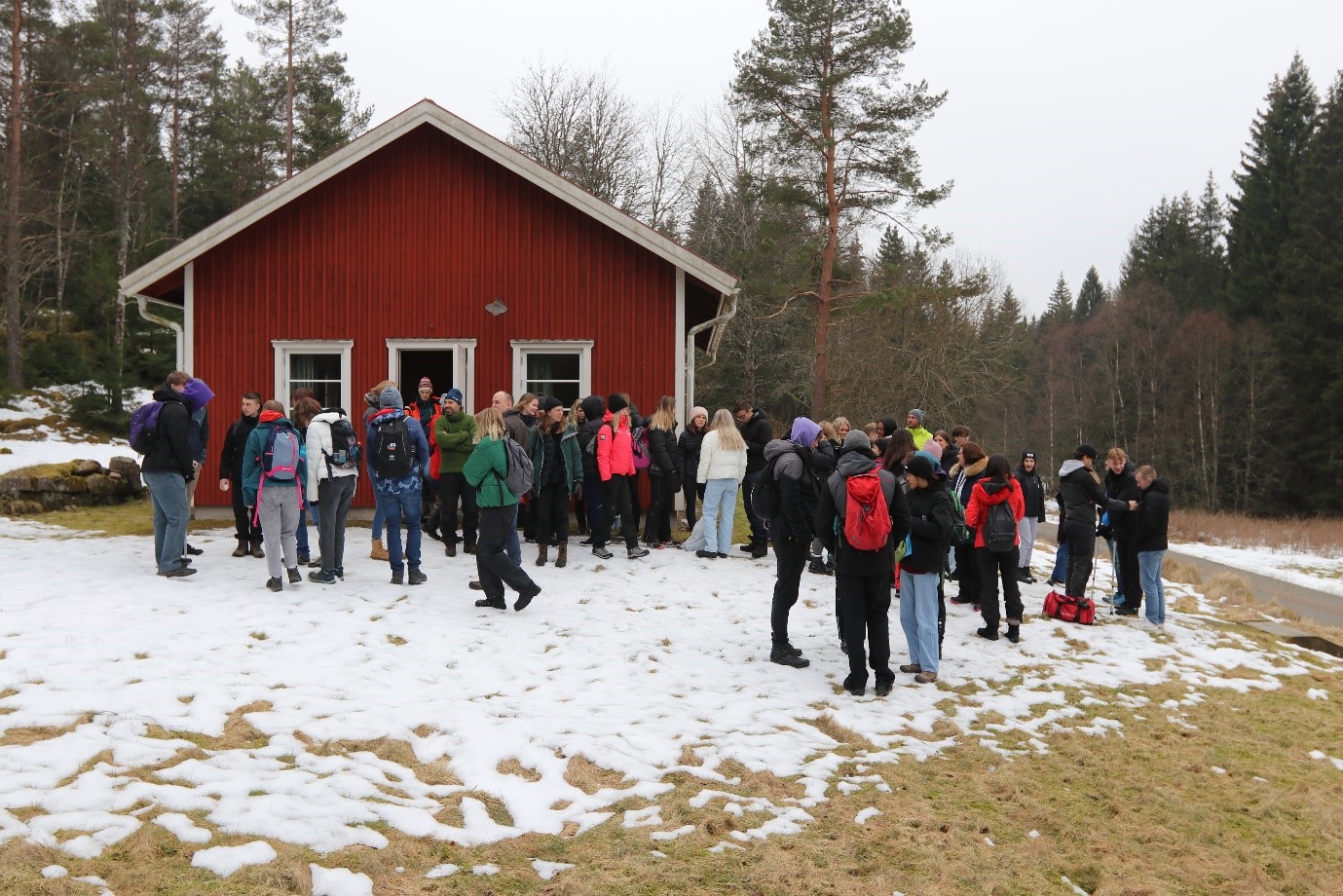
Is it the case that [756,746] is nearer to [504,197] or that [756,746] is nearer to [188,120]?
[504,197]

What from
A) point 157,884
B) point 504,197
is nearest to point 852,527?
point 157,884

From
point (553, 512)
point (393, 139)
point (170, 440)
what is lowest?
point (553, 512)

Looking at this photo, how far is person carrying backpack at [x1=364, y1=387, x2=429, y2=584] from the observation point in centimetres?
889

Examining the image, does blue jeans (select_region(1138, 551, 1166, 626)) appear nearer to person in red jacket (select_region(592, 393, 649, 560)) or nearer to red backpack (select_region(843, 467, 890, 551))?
red backpack (select_region(843, 467, 890, 551))

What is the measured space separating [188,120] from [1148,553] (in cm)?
3771

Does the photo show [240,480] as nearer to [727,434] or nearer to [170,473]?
[170,473]

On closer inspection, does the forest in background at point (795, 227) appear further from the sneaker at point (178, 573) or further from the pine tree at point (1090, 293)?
the pine tree at point (1090, 293)

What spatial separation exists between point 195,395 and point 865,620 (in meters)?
7.55

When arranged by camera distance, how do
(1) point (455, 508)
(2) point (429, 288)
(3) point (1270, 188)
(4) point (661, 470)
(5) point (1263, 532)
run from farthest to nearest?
(3) point (1270, 188) < (5) point (1263, 532) < (2) point (429, 288) < (4) point (661, 470) < (1) point (455, 508)

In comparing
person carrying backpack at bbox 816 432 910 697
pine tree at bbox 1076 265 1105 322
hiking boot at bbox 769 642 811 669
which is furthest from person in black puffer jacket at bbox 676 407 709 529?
pine tree at bbox 1076 265 1105 322

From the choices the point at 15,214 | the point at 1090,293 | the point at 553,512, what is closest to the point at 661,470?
the point at 553,512

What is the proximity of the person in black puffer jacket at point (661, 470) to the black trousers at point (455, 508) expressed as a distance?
2.28 metres

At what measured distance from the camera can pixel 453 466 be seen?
10.4 m

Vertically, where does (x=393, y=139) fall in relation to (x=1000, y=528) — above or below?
above
